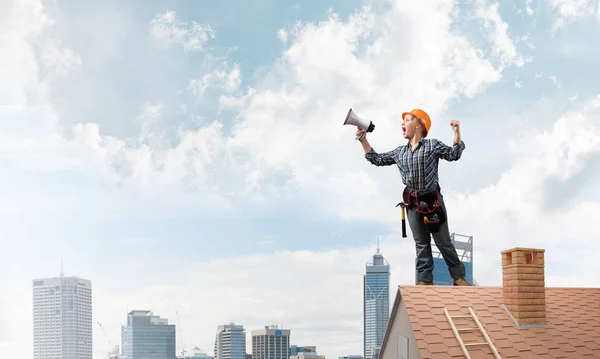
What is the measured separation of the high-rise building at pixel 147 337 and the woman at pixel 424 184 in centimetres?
17972

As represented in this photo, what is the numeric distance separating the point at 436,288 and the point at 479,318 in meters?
0.88

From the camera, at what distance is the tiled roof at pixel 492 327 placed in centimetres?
1164

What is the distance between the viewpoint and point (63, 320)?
7382 inches

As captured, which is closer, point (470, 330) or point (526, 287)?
point (470, 330)

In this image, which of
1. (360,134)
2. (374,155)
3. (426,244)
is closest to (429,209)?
(426,244)

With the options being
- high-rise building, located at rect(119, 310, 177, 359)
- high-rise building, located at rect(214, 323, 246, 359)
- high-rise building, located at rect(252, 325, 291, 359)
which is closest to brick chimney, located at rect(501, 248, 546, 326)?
high-rise building, located at rect(252, 325, 291, 359)

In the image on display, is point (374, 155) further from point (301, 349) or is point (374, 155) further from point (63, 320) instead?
point (63, 320)

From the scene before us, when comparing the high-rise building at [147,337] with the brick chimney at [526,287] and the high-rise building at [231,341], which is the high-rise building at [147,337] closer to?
the high-rise building at [231,341]

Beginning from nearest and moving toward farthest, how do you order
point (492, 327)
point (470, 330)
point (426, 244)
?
point (470, 330), point (492, 327), point (426, 244)

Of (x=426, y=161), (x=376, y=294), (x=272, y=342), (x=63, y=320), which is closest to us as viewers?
(x=426, y=161)

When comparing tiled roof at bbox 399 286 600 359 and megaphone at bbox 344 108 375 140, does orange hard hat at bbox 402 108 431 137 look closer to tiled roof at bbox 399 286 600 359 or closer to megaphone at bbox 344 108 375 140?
megaphone at bbox 344 108 375 140

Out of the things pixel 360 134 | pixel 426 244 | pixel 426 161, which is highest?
pixel 360 134

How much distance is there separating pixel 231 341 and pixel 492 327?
174695 mm

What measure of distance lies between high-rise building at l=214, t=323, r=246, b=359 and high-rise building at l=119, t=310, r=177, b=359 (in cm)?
1291
